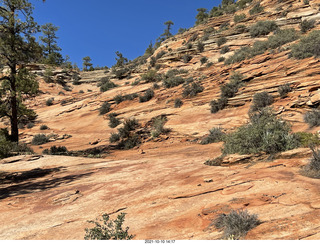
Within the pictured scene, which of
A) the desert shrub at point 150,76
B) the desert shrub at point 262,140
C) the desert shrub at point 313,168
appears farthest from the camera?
the desert shrub at point 150,76

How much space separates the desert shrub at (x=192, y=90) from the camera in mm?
18094

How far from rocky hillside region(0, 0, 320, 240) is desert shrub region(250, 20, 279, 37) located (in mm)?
801

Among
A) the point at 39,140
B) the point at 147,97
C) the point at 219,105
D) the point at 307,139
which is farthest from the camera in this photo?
the point at 147,97

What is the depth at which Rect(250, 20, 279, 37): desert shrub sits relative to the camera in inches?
995

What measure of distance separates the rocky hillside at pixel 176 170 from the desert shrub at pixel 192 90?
10cm

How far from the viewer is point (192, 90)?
18.3 meters

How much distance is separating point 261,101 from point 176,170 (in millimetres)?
8943

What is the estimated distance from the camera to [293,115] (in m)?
10.7

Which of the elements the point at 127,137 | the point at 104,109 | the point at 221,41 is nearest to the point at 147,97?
the point at 104,109

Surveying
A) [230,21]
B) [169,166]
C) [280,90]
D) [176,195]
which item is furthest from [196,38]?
[176,195]

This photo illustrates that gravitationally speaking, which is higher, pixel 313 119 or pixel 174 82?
pixel 174 82

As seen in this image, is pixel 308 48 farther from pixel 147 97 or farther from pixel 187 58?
pixel 187 58

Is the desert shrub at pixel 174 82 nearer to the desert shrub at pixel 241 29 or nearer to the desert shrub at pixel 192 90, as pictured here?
the desert shrub at pixel 192 90

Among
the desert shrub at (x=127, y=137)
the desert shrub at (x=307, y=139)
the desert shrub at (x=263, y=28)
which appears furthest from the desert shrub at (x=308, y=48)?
the desert shrub at (x=127, y=137)
